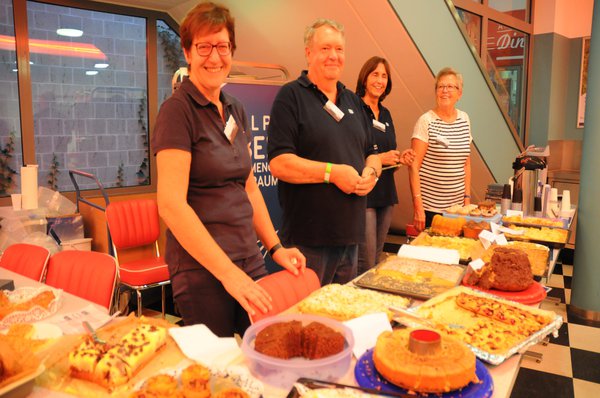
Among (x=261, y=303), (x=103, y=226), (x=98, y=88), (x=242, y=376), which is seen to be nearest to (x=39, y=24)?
(x=98, y=88)

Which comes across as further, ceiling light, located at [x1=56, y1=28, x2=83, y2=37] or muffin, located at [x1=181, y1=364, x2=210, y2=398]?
ceiling light, located at [x1=56, y1=28, x2=83, y2=37]

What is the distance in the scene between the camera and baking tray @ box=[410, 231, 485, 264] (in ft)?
6.58

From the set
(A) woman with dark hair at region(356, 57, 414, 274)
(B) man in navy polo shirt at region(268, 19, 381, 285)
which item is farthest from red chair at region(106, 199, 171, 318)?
(B) man in navy polo shirt at region(268, 19, 381, 285)

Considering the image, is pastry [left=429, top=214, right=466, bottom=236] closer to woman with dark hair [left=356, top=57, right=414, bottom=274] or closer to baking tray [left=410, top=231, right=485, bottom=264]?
baking tray [left=410, top=231, right=485, bottom=264]

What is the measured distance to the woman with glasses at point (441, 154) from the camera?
299 centimetres

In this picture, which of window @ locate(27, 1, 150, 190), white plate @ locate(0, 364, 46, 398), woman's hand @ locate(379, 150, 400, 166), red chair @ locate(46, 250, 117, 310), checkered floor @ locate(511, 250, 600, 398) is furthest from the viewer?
window @ locate(27, 1, 150, 190)

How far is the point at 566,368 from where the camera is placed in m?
2.67

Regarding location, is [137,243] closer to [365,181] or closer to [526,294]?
[365,181]

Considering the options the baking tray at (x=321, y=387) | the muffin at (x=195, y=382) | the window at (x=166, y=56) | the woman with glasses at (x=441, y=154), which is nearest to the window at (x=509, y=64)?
the woman with glasses at (x=441, y=154)

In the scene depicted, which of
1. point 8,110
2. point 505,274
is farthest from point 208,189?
point 8,110

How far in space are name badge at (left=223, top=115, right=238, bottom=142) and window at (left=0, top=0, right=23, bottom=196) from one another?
11.5ft

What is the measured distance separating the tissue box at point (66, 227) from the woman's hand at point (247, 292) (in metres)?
2.78

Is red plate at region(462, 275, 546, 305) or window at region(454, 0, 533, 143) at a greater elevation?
window at region(454, 0, 533, 143)

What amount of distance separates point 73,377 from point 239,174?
0.73 metres
